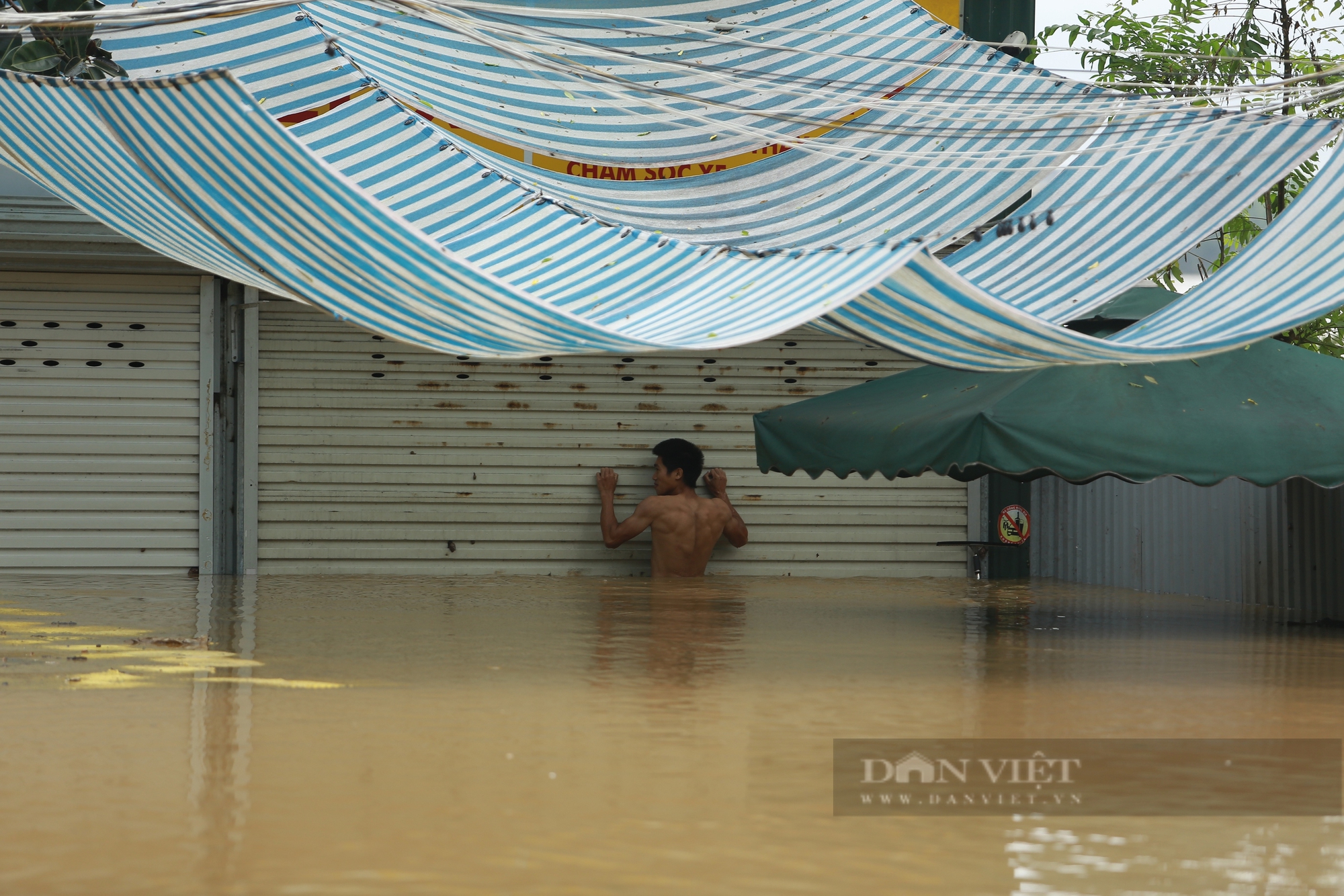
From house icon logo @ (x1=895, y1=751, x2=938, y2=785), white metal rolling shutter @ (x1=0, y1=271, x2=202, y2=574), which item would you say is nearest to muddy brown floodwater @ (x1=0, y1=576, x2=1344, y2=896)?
house icon logo @ (x1=895, y1=751, x2=938, y2=785)

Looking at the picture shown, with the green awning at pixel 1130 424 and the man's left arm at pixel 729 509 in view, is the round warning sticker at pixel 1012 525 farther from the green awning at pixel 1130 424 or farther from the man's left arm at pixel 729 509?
the green awning at pixel 1130 424

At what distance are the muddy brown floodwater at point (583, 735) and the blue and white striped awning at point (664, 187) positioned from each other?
1283mm

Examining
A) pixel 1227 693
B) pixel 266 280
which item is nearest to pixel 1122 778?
pixel 1227 693

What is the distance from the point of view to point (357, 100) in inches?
236

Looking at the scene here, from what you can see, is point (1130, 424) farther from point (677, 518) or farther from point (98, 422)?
point (98, 422)

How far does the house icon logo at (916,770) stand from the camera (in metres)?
3.46

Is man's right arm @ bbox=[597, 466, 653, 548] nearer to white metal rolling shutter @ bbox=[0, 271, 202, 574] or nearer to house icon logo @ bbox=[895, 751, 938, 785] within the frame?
white metal rolling shutter @ bbox=[0, 271, 202, 574]

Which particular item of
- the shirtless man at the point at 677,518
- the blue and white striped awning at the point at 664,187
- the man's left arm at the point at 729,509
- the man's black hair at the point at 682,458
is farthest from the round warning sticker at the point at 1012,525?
the blue and white striped awning at the point at 664,187

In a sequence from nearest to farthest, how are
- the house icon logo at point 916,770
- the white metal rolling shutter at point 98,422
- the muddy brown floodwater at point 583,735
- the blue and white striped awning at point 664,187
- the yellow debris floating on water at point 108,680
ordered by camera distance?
the muddy brown floodwater at point 583,735 → the house icon logo at point 916,770 → the blue and white striped awning at point 664,187 → the yellow debris floating on water at point 108,680 → the white metal rolling shutter at point 98,422

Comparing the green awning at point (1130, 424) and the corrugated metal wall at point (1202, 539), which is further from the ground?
the green awning at point (1130, 424)

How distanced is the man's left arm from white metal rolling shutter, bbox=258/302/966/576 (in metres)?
0.17

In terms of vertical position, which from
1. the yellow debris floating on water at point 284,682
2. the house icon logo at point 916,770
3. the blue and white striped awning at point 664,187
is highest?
the blue and white striped awning at point 664,187

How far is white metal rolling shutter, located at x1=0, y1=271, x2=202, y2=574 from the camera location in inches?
383

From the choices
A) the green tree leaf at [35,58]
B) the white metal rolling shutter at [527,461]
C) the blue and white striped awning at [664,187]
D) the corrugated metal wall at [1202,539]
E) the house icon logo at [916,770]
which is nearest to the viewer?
the house icon logo at [916,770]
